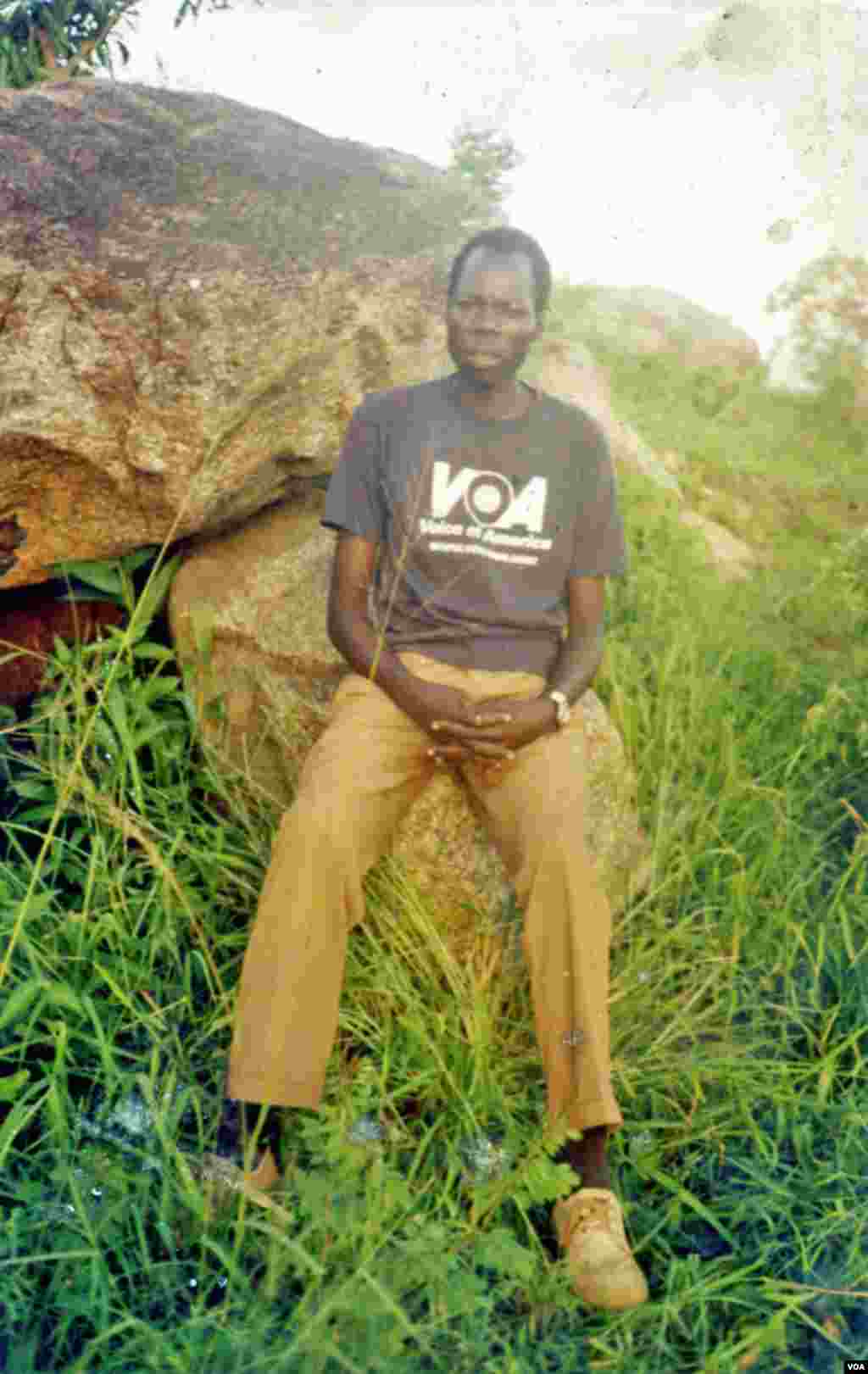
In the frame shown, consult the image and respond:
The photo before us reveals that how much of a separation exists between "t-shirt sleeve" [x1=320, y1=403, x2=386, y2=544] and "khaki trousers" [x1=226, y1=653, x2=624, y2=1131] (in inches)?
17.5

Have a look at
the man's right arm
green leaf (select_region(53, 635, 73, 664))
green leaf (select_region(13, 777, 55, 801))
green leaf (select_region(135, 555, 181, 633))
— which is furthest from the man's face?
green leaf (select_region(13, 777, 55, 801))

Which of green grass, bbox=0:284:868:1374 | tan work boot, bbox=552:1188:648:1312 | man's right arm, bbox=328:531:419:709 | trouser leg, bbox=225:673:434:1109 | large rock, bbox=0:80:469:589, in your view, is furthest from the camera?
large rock, bbox=0:80:469:589

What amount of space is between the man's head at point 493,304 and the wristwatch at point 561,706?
2.65ft

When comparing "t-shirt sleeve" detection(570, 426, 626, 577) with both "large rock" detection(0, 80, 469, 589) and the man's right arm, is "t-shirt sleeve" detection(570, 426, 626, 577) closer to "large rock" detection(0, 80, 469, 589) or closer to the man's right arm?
the man's right arm

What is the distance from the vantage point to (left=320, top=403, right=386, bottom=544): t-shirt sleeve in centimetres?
318

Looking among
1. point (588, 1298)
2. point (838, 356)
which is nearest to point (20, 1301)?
point (588, 1298)

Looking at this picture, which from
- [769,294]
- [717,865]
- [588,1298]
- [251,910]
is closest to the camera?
[588,1298]

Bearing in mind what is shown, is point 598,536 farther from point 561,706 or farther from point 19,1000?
point 19,1000

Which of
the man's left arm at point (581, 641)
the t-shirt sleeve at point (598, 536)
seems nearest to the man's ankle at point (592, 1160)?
the man's left arm at point (581, 641)

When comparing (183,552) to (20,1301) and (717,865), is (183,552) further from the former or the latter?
(20,1301)

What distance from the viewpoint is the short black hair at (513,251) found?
3.27 m

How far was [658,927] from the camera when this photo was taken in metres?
3.40

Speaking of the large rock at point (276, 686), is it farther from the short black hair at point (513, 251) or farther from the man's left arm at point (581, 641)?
the short black hair at point (513, 251)

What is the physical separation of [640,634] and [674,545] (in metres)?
0.58
